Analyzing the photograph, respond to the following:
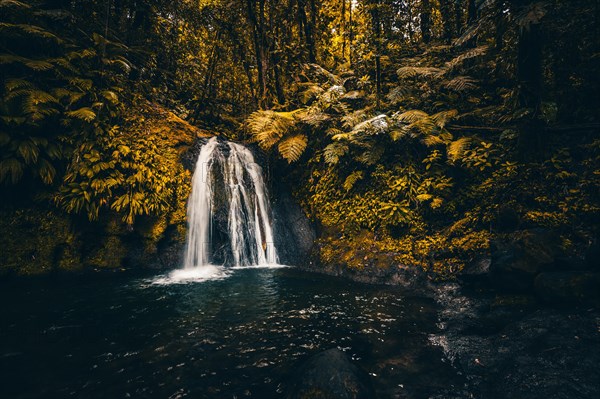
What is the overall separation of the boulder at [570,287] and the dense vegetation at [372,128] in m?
1.15

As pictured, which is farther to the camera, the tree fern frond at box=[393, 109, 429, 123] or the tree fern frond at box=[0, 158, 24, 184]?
the tree fern frond at box=[393, 109, 429, 123]

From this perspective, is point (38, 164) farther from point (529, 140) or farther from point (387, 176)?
point (529, 140)

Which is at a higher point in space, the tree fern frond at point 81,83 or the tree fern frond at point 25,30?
the tree fern frond at point 25,30

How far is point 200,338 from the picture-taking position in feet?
13.1

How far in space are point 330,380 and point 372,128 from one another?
612cm

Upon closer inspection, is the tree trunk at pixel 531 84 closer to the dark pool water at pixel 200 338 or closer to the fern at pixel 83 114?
the dark pool water at pixel 200 338

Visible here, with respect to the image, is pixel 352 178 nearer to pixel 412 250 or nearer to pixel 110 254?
pixel 412 250

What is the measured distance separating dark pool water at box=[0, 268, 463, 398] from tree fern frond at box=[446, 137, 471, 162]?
11.1 ft

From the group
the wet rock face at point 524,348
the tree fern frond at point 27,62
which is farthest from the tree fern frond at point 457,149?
the tree fern frond at point 27,62

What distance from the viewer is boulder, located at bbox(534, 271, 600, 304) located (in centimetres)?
356

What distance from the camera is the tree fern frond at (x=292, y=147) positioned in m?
8.31

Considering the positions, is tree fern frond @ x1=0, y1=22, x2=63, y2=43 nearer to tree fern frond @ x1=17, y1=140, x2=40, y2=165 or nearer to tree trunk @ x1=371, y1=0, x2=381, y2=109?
tree fern frond @ x1=17, y1=140, x2=40, y2=165

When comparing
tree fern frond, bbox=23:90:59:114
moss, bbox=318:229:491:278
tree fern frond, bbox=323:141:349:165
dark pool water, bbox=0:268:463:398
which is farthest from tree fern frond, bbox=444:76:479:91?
tree fern frond, bbox=23:90:59:114

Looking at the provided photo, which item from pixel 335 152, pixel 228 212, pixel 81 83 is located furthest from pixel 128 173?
pixel 335 152
